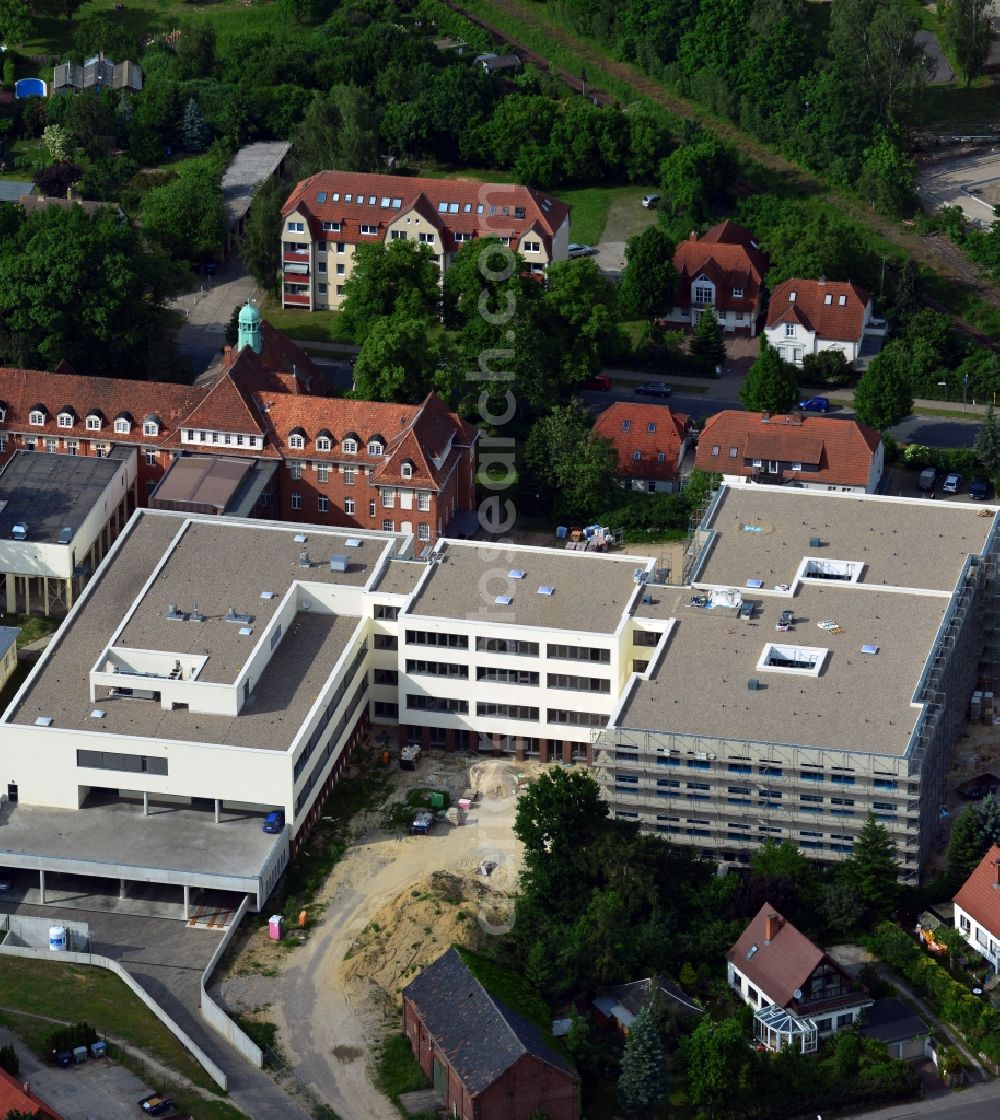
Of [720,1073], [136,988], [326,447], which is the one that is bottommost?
[136,988]

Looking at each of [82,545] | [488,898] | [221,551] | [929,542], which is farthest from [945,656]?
[82,545]

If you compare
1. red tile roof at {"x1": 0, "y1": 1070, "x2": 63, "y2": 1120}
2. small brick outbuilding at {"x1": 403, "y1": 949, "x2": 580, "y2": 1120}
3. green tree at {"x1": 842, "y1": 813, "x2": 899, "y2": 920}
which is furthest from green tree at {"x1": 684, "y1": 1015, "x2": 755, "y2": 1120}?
red tile roof at {"x1": 0, "y1": 1070, "x2": 63, "y2": 1120}

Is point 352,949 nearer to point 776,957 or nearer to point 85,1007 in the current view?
point 85,1007

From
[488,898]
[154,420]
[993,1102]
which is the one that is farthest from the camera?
[154,420]

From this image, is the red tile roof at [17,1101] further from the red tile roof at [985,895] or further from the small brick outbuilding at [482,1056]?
the red tile roof at [985,895]

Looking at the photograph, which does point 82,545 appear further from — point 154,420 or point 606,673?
point 606,673

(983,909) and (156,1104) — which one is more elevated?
(983,909)

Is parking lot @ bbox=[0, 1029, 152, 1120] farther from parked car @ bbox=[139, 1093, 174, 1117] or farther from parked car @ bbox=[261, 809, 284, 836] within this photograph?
parked car @ bbox=[261, 809, 284, 836]

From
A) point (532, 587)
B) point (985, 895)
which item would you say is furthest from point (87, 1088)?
point (985, 895)
